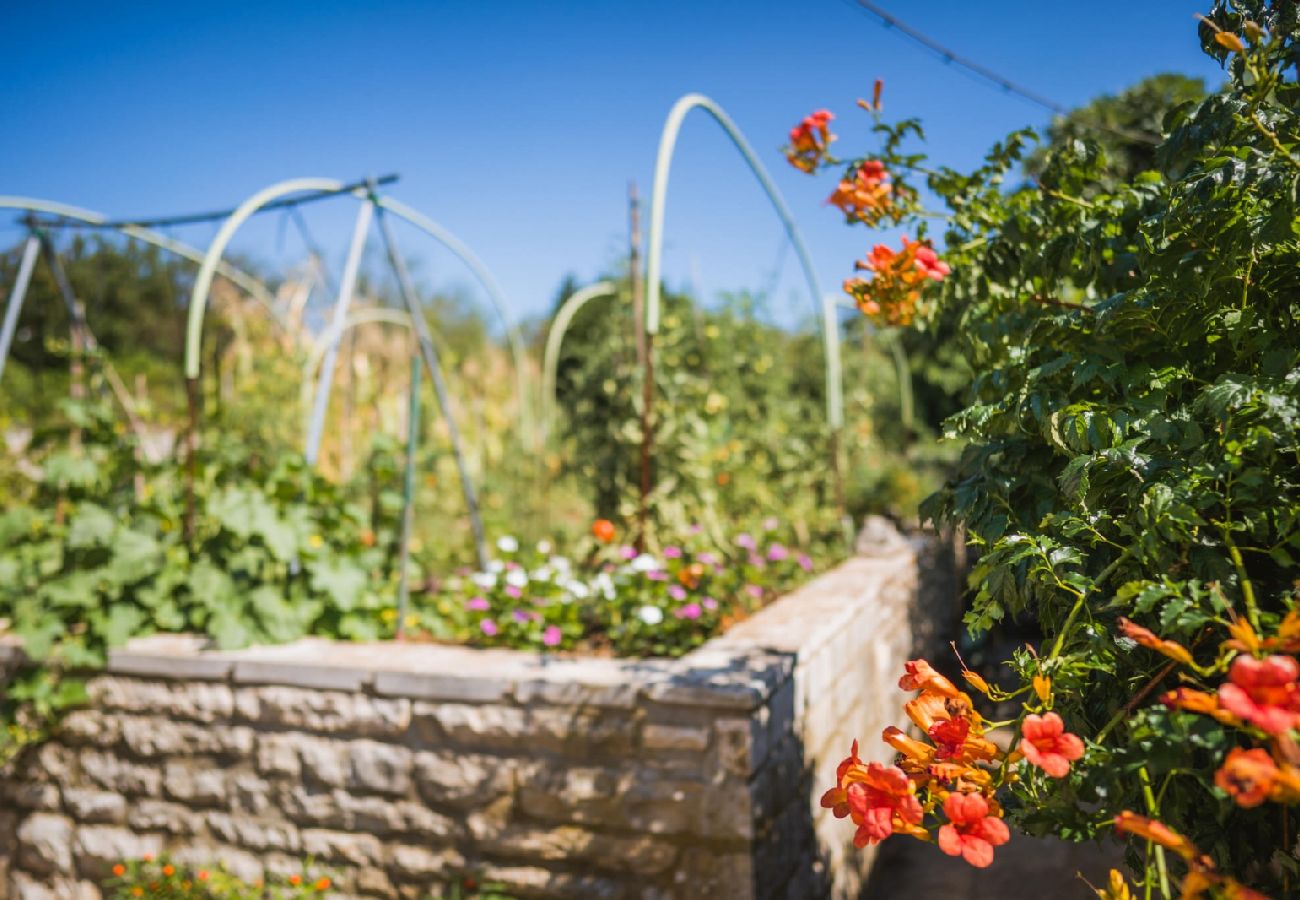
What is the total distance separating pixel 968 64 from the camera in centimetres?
278

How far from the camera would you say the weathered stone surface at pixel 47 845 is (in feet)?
8.21

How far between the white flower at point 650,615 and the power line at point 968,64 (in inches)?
72.4

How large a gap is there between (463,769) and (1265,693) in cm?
190

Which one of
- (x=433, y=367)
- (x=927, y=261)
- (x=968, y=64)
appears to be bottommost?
(x=433, y=367)

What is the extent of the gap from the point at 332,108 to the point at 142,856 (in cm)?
445

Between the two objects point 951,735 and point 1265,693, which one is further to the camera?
point 951,735

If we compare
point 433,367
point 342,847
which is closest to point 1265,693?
point 342,847

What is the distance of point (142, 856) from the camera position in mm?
2430

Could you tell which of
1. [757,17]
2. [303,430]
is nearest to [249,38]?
[303,430]

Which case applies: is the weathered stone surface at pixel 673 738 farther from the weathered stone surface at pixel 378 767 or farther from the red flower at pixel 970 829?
the red flower at pixel 970 829

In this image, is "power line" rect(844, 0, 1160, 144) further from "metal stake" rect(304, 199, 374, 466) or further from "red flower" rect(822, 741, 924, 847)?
"red flower" rect(822, 741, 924, 847)

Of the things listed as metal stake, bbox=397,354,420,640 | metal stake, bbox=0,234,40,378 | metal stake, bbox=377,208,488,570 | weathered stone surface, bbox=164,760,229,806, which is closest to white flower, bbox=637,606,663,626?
metal stake, bbox=397,354,420,640

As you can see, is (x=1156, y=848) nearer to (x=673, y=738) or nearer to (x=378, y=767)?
(x=673, y=738)

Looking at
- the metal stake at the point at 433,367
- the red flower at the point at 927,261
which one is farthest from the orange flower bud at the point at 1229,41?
the metal stake at the point at 433,367
